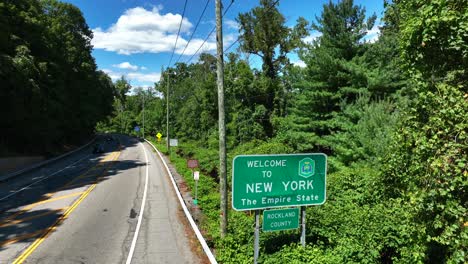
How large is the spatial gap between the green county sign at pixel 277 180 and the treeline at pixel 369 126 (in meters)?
1.47

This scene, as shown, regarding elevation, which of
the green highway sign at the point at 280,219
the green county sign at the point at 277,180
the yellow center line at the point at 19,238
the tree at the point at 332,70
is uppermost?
the tree at the point at 332,70

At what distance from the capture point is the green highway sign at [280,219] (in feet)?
27.9

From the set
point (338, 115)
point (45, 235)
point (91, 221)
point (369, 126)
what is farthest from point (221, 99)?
point (338, 115)

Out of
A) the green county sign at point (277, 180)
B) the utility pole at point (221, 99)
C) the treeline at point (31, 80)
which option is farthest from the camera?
the treeline at point (31, 80)

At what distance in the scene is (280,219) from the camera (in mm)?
8711

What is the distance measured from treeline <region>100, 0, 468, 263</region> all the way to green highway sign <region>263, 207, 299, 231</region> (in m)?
0.80

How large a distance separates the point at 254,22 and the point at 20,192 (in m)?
33.4

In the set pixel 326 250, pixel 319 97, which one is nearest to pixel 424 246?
pixel 326 250

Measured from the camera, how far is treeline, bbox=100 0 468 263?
5551 mm

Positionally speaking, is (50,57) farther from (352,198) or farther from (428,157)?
(428,157)

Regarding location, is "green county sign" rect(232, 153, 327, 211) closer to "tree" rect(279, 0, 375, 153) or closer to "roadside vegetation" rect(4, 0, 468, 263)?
"roadside vegetation" rect(4, 0, 468, 263)

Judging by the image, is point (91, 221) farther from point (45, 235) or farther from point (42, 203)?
point (42, 203)

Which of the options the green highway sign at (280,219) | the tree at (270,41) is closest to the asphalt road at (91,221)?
the green highway sign at (280,219)

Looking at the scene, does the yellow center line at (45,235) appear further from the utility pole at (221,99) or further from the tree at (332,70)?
the tree at (332,70)
